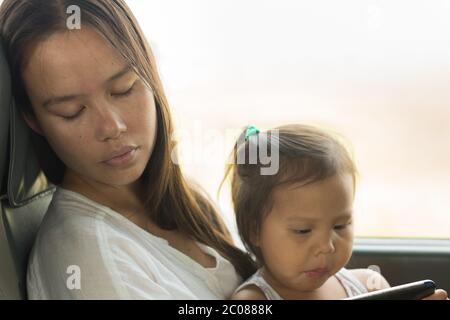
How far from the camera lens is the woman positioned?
102 centimetres

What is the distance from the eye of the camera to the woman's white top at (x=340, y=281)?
119 cm

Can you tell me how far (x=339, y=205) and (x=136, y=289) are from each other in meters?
0.40

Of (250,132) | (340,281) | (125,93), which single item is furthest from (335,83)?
(125,93)

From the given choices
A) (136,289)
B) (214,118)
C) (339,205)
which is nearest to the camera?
(136,289)

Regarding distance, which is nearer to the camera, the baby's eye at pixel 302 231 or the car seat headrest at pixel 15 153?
the car seat headrest at pixel 15 153

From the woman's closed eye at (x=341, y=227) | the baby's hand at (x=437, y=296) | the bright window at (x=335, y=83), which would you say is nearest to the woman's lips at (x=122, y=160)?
the bright window at (x=335, y=83)

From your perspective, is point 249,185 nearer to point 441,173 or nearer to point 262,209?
point 262,209

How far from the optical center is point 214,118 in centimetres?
146

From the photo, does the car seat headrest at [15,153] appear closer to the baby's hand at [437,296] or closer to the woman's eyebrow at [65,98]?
the woman's eyebrow at [65,98]

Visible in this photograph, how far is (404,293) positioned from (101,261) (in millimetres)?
528

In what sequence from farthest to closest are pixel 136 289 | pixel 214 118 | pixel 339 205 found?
1. pixel 214 118
2. pixel 339 205
3. pixel 136 289

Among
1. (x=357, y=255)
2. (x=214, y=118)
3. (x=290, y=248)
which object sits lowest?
(x=357, y=255)
